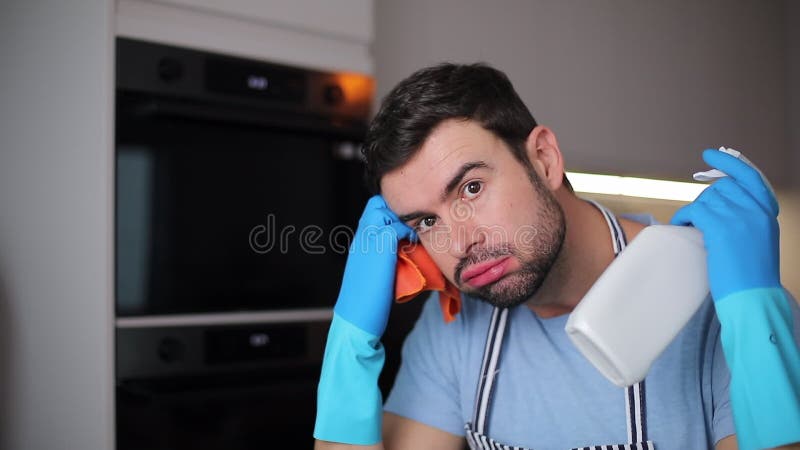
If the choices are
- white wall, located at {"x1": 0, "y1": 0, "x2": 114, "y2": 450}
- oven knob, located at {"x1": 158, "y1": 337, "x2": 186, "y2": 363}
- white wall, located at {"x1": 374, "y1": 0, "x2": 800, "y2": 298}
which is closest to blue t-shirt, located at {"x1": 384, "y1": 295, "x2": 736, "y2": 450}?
oven knob, located at {"x1": 158, "y1": 337, "x2": 186, "y2": 363}

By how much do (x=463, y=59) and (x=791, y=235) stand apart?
1.76 meters

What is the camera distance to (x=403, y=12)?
5.87ft

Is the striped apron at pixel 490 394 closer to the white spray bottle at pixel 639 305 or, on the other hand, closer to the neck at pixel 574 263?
the neck at pixel 574 263

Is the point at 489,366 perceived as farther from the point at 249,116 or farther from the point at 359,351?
the point at 249,116

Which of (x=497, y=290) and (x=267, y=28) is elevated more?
(x=267, y=28)

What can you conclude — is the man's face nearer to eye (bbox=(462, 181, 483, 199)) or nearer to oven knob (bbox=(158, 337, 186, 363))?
eye (bbox=(462, 181, 483, 199))

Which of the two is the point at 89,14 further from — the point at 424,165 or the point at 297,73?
the point at 424,165

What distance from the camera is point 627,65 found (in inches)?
88.4

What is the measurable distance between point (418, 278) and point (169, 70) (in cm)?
57

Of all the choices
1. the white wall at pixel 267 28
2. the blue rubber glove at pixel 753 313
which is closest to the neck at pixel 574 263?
the blue rubber glove at pixel 753 313

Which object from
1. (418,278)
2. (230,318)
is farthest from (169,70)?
(418,278)

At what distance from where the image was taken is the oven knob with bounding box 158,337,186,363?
1.26m

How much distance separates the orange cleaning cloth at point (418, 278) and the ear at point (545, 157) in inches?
8.8

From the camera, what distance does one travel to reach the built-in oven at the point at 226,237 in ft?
4.03
